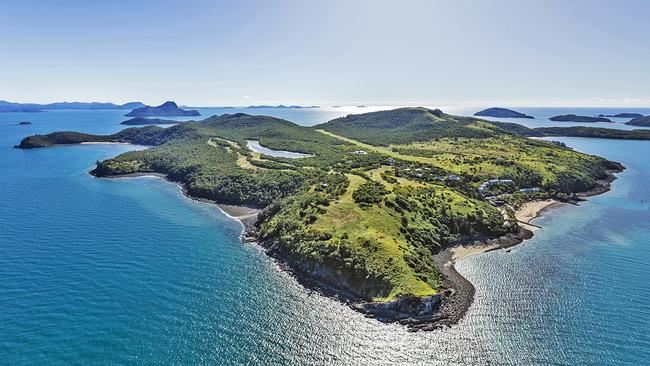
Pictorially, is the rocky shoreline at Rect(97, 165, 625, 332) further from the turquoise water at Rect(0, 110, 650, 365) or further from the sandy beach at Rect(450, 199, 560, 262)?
the turquoise water at Rect(0, 110, 650, 365)

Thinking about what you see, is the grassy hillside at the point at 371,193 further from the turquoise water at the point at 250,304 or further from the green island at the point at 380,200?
the turquoise water at the point at 250,304

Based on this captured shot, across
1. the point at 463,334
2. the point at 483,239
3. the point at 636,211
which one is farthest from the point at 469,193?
the point at 463,334

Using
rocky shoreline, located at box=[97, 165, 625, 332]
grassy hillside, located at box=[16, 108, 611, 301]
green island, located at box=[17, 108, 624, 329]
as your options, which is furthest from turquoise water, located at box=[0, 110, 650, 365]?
grassy hillside, located at box=[16, 108, 611, 301]

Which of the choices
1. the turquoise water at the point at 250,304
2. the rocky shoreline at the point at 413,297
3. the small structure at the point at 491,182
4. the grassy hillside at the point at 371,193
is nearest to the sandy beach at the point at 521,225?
the rocky shoreline at the point at 413,297

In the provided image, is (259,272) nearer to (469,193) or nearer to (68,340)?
(68,340)

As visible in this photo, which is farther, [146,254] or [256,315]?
[146,254]

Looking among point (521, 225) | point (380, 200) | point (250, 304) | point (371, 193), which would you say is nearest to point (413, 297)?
point (250, 304)
